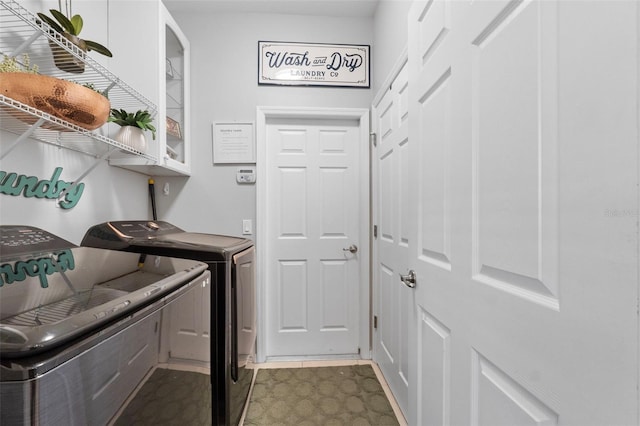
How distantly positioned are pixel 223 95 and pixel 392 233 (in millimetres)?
1704

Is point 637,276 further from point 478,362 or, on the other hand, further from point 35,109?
point 35,109

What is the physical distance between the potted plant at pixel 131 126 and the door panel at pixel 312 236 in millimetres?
951

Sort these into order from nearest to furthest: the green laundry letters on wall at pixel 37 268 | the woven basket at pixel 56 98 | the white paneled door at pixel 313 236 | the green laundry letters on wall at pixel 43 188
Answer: the green laundry letters on wall at pixel 37 268
the woven basket at pixel 56 98
the green laundry letters on wall at pixel 43 188
the white paneled door at pixel 313 236

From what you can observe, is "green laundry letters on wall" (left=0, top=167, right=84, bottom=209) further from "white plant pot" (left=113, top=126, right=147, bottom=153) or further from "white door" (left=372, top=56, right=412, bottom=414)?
"white door" (left=372, top=56, right=412, bottom=414)

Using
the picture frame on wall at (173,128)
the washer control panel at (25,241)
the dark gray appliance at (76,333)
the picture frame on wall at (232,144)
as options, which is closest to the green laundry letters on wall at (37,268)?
the dark gray appliance at (76,333)

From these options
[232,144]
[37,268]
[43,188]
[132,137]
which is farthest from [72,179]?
[232,144]

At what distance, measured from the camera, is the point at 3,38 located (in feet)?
3.25

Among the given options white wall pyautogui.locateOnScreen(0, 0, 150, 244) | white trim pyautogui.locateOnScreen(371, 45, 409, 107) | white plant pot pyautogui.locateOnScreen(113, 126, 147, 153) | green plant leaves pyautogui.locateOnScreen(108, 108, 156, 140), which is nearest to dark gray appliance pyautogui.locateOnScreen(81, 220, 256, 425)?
white wall pyautogui.locateOnScreen(0, 0, 150, 244)

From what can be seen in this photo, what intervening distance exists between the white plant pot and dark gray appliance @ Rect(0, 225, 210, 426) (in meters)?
0.79

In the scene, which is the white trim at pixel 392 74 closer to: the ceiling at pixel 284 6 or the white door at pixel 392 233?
the white door at pixel 392 233

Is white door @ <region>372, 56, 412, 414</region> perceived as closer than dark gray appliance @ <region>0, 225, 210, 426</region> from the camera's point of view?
No

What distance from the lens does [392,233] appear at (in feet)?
5.84

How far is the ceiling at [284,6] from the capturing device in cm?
202

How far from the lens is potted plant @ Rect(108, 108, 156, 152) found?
138cm
